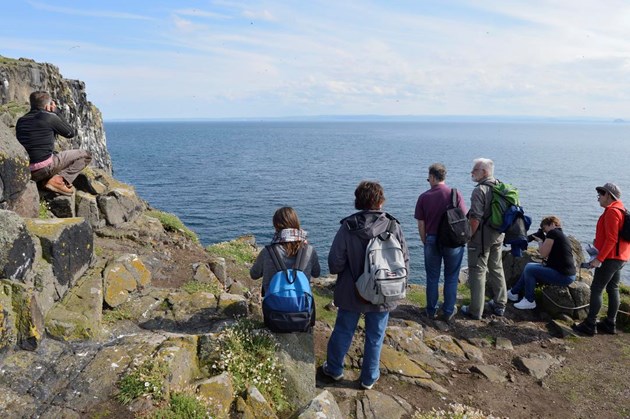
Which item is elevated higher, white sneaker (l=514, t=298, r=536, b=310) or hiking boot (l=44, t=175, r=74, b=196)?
hiking boot (l=44, t=175, r=74, b=196)

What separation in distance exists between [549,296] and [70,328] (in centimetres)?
1141

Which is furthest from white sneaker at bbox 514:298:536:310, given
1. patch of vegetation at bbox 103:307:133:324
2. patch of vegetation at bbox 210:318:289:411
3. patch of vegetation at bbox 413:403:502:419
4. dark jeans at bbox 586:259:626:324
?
patch of vegetation at bbox 103:307:133:324

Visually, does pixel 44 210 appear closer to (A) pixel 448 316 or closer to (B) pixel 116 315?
(B) pixel 116 315

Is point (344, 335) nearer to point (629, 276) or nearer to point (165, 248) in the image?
point (165, 248)

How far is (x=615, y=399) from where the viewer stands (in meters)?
8.31

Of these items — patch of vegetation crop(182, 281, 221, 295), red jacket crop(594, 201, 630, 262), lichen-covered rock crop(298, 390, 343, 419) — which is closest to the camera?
lichen-covered rock crop(298, 390, 343, 419)

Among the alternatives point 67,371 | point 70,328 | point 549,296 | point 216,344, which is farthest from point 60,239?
point 549,296

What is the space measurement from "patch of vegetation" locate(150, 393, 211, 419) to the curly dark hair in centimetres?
366

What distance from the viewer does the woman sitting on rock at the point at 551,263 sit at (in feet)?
37.0

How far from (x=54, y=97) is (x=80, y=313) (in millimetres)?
30809

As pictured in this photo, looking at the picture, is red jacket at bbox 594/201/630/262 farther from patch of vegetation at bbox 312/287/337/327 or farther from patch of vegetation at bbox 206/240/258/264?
patch of vegetation at bbox 206/240/258/264

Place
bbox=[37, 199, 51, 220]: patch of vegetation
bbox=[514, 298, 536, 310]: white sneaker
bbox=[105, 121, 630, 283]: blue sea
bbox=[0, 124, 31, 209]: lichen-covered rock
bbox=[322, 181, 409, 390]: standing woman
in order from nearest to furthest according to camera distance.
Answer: bbox=[322, 181, 409, 390]: standing woman → bbox=[0, 124, 31, 209]: lichen-covered rock → bbox=[37, 199, 51, 220]: patch of vegetation → bbox=[514, 298, 536, 310]: white sneaker → bbox=[105, 121, 630, 283]: blue sea

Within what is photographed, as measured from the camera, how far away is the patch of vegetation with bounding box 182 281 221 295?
1066 cm

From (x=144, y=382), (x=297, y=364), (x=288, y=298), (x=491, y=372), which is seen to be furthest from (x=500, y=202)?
(x=144, y=382)
